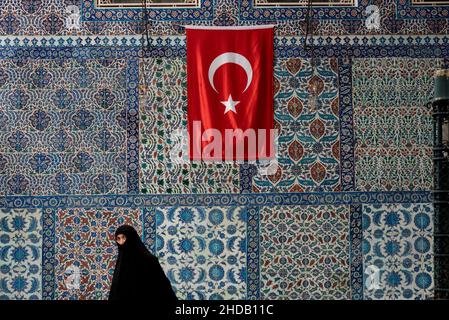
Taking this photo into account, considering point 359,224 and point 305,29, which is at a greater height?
point 305,29

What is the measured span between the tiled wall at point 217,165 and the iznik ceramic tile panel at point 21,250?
0.6 inches

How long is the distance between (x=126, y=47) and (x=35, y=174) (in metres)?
1.62

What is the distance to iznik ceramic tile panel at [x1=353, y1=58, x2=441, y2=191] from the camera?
8.64 meters

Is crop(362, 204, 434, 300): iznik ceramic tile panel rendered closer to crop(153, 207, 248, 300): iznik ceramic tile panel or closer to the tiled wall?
the tiled wall

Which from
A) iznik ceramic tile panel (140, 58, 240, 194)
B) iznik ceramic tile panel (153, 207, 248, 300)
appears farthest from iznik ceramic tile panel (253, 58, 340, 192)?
iznik ceramic tile panel (153, 207, 248, 300)

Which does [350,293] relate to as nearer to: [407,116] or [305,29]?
[407,116]

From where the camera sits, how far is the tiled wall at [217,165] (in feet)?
28.0

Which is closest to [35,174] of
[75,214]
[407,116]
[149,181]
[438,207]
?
[75,214]

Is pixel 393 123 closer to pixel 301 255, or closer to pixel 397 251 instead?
pixel 397 251

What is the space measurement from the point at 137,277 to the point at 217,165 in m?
2.31

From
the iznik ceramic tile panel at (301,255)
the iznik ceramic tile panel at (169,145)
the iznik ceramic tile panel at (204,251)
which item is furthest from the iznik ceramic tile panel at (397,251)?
the iznik ceramic tile panel at (169,145)

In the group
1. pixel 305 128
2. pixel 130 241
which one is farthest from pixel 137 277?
pixel 305 128

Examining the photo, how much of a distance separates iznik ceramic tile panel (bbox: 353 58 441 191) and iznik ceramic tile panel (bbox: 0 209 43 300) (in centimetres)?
338

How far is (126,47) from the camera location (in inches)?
342
